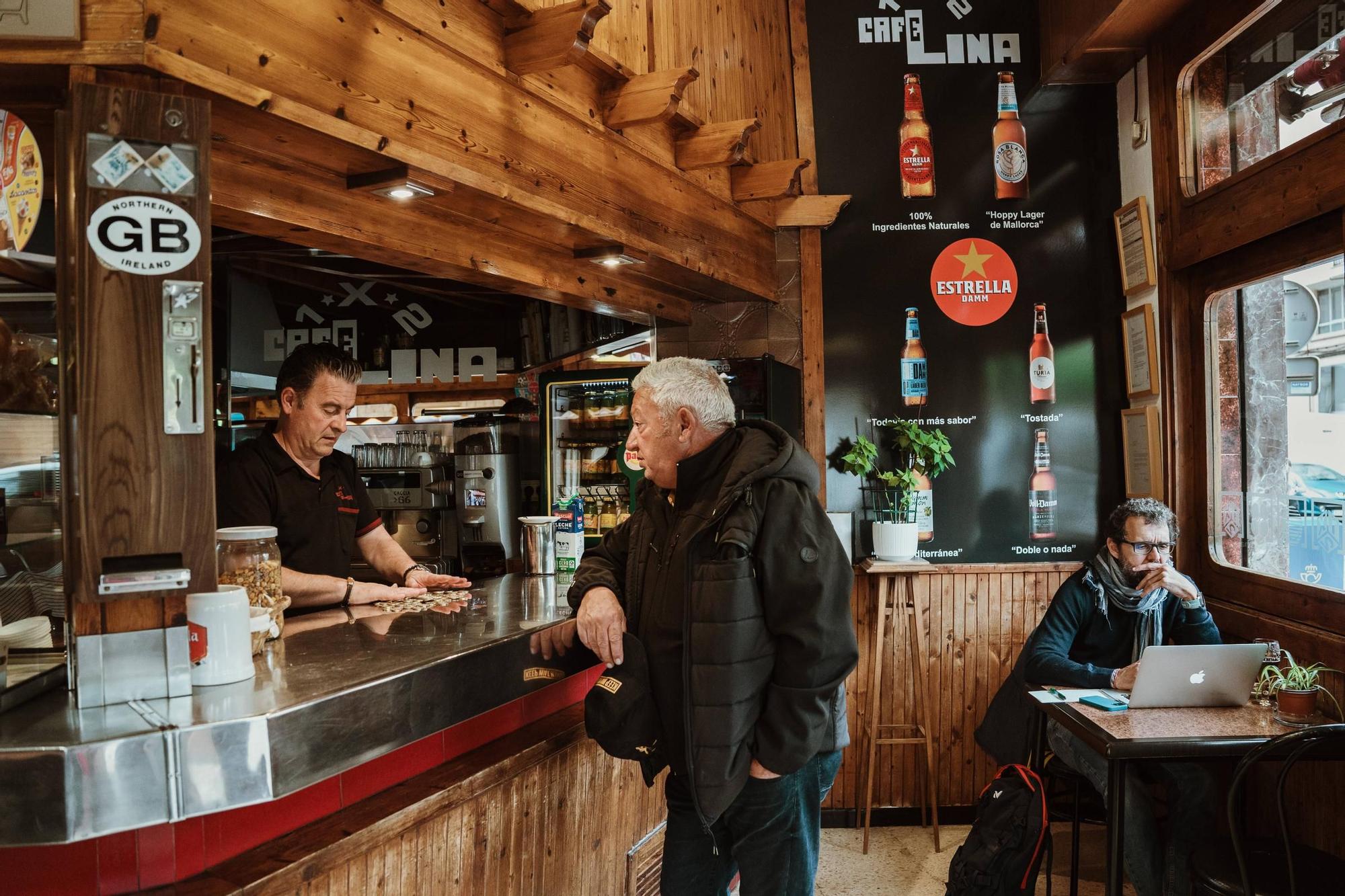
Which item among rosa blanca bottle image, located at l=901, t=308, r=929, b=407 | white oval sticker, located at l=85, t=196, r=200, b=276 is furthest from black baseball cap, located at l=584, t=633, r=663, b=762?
rosa blanca bottle image, located at l=901, t=308, r=929, b=407

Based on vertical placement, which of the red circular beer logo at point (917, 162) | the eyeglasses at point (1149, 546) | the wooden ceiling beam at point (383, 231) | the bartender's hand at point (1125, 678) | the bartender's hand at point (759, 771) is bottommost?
the bartender's hand at point (1125, 678)

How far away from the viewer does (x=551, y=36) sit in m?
2.85

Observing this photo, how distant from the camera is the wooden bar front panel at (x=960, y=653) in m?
4.69

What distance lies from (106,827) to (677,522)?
130 cm

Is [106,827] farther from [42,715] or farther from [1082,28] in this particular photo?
[1082,28]

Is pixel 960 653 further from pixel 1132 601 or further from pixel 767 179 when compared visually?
pixel 767 179

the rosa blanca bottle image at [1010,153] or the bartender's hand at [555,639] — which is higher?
the rosa blanca bottle image at [1010,153]

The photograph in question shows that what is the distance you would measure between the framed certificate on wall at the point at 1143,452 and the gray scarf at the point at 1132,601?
952mm

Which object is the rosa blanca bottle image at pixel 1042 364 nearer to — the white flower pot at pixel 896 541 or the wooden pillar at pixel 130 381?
the white flower pot at pixel 896 541

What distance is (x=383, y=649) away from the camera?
2125mm

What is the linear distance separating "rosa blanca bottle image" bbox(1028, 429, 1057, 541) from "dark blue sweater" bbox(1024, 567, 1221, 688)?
3.70 feet

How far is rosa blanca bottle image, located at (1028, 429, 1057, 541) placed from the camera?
15.8 ft

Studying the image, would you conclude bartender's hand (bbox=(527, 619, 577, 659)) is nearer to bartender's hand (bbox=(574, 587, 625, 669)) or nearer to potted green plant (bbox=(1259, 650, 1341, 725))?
bartender's hand (bbox=(574, 587, 625, 669))

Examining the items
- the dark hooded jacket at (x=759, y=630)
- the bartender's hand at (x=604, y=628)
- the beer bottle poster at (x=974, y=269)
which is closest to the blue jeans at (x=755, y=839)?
the dark hooded jacket at (x=759, y=630)
